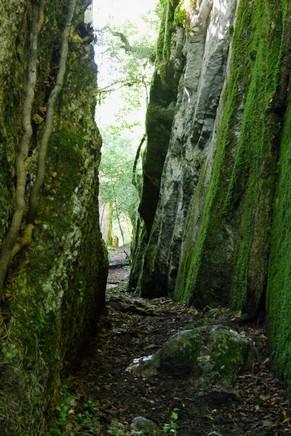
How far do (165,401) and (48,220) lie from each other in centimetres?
214

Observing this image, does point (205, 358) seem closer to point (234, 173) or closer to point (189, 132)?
point (234, 173)

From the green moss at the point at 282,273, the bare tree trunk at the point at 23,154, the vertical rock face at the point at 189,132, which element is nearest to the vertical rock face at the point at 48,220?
the bare tree trunk at the point at 23,154

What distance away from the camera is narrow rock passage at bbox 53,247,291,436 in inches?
170

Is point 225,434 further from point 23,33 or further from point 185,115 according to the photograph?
point 185,115

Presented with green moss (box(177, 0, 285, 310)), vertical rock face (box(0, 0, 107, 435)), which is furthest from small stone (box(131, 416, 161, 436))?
green moss (box(177, 0, 285, 310))

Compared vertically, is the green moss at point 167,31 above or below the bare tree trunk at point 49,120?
above

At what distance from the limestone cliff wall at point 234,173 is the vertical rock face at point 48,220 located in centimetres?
219

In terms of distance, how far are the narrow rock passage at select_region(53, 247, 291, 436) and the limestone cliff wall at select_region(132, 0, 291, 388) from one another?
33cm

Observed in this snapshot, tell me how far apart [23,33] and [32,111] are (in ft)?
2.65

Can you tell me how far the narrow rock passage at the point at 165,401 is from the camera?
4320 mm

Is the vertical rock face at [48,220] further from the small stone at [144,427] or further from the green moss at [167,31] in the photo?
the green moss at [167,31]

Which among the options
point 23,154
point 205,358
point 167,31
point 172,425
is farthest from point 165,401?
point 167,31

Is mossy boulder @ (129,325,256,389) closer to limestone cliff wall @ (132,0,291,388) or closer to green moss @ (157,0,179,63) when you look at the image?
limestone cliff wall @ (132,0,291,388)

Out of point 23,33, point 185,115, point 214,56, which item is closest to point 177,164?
point 185,115
